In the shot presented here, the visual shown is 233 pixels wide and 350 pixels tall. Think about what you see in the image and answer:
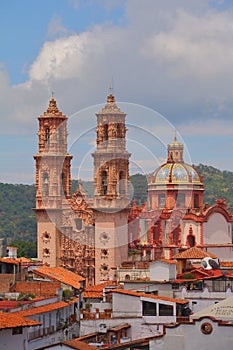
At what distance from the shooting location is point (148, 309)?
5175cm

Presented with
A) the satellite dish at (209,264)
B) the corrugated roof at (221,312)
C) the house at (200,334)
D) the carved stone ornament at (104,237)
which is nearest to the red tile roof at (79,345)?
the house at (200,334)

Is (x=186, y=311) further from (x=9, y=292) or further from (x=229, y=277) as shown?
(x=9, y=292)

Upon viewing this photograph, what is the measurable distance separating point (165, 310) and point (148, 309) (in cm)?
75

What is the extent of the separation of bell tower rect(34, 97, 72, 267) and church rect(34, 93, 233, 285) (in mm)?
80

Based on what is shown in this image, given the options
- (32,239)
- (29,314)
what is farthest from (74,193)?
(32,239)

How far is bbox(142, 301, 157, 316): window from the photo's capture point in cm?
5156

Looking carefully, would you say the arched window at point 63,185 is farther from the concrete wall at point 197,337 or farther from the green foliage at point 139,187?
the concrete wall at point 197,337

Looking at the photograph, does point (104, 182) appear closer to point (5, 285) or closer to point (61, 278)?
point (61, 278)

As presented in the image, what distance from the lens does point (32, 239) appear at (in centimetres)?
17062

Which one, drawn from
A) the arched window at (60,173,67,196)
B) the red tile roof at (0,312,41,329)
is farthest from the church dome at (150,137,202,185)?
the red tile roof at (0,312,41,329)

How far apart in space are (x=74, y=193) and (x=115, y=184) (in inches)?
194

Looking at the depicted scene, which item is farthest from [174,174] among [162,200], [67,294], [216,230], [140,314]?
[140,314]

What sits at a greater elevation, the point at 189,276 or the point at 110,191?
the point at 110,191

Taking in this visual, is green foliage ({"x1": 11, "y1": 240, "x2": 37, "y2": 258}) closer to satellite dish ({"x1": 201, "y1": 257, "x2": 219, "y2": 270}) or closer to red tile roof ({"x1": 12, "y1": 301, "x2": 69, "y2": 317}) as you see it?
satellite dish ({"x1": 201, "y1": 257, "x2": 219, "y2": 270})
